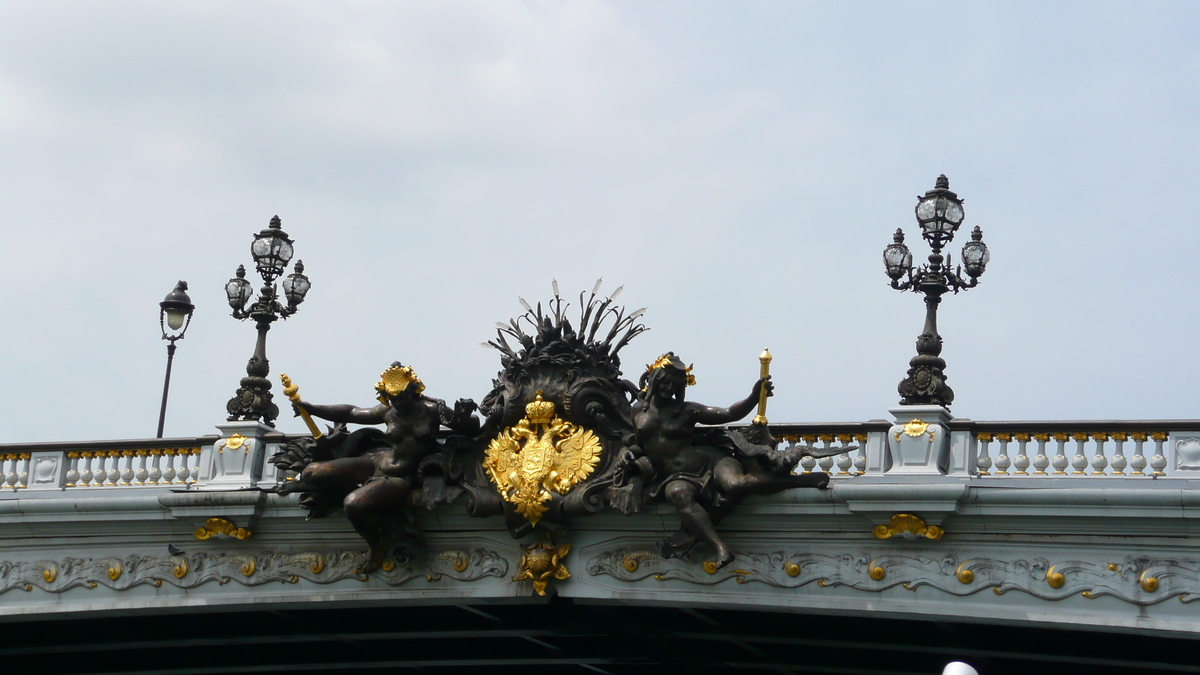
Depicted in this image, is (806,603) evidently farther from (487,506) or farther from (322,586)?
(322,586)

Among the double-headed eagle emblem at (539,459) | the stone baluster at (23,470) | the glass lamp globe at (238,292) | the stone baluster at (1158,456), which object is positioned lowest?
the stone baluster at (23,470)

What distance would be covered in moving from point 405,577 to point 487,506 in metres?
1.65

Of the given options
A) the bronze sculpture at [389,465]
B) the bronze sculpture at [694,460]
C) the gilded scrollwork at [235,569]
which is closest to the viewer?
the bronze sculpture at [694,460]

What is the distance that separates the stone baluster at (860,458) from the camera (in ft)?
65.0

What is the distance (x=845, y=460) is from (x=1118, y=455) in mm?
3096

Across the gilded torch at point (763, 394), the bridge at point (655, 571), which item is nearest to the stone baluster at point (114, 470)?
the bridge at point (655, 571)

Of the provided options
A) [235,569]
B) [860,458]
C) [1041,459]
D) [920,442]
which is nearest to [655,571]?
[860,458]

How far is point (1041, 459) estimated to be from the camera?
18938 millimetres

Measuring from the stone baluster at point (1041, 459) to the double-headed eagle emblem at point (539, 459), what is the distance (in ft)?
17.0

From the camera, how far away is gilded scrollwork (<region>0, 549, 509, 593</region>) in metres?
21.6

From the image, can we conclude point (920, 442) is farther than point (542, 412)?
No

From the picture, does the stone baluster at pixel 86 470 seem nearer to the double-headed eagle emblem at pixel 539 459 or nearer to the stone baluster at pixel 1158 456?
the double-headed eagle emblem at pixel 539 459

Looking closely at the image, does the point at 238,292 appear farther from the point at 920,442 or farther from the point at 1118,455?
the point at 1118,455

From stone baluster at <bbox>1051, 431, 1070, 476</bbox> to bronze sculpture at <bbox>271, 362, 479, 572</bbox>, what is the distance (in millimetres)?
7072
